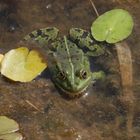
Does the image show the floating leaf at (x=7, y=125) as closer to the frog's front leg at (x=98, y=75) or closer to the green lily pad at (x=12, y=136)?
the green lily pad at (x=12, y=136)

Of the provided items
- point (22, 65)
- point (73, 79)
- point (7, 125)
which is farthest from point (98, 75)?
point (7, 125)

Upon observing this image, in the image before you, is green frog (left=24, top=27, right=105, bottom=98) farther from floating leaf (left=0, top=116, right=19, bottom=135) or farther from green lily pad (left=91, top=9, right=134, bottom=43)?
floating leaf (left=0, top=116, right=19, bottom=135)

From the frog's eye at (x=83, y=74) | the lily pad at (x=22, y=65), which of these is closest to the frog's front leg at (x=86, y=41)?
the frog's eye at (x=83, y=74)

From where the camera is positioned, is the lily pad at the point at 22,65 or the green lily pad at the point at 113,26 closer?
the lily pad at the point at 22,65

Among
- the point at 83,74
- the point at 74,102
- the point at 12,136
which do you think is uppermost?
the point at 12,136

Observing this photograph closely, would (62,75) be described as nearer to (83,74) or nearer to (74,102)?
(83,74)
